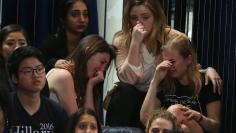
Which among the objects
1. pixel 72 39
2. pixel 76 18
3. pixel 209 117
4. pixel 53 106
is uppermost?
pixel 76 18

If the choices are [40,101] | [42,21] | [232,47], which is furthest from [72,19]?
[232,47]

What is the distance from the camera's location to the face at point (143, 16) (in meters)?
3.06

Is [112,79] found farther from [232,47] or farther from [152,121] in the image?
[152,121]

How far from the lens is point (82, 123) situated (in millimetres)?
2570

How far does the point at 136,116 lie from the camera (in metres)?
2.94

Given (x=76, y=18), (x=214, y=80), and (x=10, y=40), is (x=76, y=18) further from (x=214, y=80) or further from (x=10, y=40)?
(x=214, y=80)

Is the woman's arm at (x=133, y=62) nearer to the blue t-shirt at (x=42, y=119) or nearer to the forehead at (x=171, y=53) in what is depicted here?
the forehead at (x=171, y=53)

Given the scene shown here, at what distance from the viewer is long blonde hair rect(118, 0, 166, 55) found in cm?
306

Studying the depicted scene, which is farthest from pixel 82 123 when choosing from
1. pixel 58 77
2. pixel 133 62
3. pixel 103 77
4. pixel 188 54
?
pixel 188 54

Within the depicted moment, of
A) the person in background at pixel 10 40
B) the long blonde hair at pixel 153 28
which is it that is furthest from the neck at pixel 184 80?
the person in background at pixel 10 40

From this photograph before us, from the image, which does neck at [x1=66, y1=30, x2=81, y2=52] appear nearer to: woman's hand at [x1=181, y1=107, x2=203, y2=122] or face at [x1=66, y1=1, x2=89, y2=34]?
face at [x1=66, y1=1, x2=89, y2=34]

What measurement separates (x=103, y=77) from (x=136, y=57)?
19 centimetres

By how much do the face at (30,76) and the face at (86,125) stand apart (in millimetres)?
228

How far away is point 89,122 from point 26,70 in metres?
0.35
